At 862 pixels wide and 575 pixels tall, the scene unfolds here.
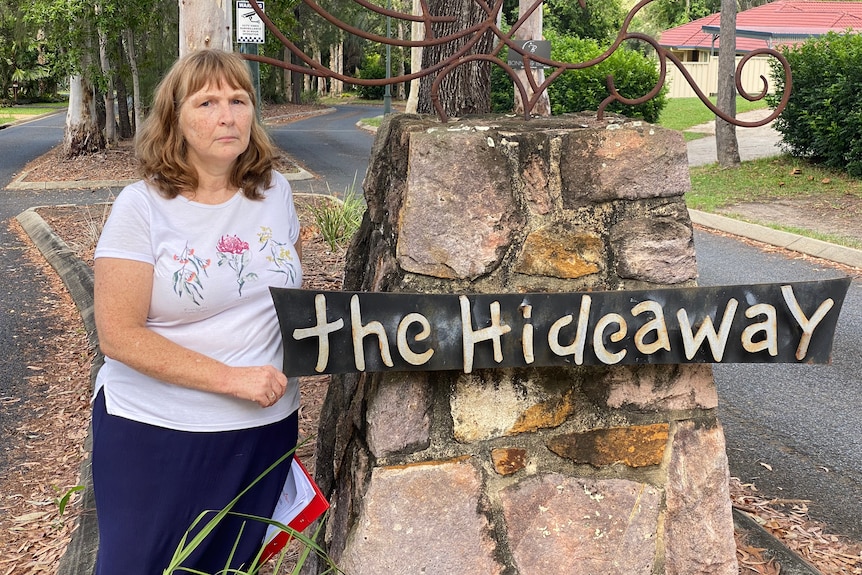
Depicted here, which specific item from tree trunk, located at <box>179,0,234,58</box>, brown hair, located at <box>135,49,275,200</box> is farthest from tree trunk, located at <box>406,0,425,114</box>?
brown hair, located at <box>135,49,275,200</box>

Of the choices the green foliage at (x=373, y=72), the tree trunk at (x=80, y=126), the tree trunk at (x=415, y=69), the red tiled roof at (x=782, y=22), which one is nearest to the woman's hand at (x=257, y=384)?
the tree trunk at (x=415, y=69)

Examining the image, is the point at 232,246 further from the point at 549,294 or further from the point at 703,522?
the point at 703,522

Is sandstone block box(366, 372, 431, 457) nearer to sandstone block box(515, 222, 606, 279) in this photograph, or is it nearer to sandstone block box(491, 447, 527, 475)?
sandstone block box(491, 447, 527, 475)

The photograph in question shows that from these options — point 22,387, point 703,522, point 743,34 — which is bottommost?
point 22,387

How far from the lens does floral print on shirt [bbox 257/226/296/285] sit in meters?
2.22

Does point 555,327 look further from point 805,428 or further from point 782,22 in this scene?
point 782,22

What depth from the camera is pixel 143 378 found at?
2.16m

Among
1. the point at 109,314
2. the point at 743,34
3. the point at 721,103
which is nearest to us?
the point at 109,314

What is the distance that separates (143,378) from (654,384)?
1.32m

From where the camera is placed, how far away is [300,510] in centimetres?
240

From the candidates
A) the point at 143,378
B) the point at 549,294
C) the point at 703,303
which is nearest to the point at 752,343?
the point at 703,303

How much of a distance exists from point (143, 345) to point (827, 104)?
12809 millimetres

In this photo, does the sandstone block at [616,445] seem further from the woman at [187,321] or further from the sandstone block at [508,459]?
the woman at [187,321]

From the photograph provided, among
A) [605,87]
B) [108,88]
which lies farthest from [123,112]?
[605,87]
